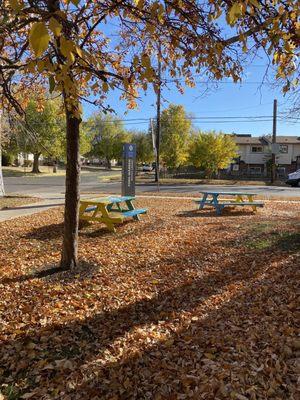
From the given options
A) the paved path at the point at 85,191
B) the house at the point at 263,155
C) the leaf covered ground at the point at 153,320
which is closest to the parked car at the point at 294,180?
the paved path at the point at 85,191

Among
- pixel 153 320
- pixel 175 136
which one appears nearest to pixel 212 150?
pixel 175 136

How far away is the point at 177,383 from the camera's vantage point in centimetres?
317

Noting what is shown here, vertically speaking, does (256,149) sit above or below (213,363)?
above

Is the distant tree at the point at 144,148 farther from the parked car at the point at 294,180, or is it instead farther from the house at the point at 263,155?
the parked car at the point at 294,180

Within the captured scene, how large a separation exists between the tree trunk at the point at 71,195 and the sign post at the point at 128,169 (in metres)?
7.44

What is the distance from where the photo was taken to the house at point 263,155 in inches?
2124

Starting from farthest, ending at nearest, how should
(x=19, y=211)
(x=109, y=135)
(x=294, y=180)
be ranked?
(x=109, y=135) < (x=294, y=180) < (x=19, y=211)

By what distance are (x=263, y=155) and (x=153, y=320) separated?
54430 mm

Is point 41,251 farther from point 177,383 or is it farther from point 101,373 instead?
point 177,383

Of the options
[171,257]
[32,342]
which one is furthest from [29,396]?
[171,257]

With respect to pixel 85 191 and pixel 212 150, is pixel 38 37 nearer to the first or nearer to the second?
pixel 85 191

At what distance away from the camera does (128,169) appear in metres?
13.3

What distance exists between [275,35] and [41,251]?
5.39 meters

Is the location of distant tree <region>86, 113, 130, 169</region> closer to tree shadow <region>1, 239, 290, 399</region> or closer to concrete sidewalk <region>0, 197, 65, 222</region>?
concrete sidewalk <region>0, 197, 65, 222</region>
